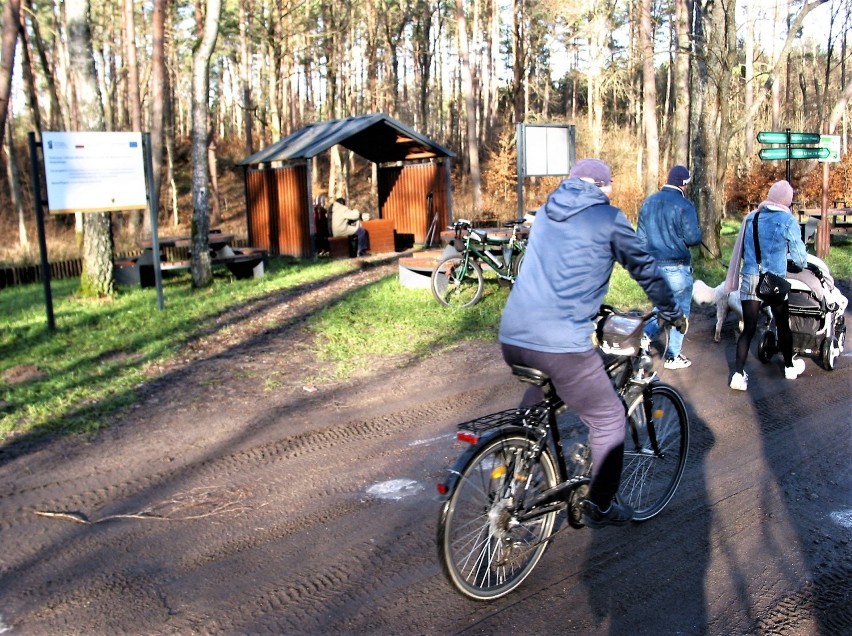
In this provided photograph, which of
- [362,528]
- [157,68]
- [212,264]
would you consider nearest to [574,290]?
[362,528]

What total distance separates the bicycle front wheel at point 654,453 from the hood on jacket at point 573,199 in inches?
50.0

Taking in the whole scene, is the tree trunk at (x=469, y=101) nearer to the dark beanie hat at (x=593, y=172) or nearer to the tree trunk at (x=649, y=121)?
the tree trunk at (x=649, y=121)

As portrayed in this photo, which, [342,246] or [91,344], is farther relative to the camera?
[342,246]

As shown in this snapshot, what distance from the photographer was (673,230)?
26.2 feet

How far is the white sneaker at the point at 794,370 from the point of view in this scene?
812 centimetres

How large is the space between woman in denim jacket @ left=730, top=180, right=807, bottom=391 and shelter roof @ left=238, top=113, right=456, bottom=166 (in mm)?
11660

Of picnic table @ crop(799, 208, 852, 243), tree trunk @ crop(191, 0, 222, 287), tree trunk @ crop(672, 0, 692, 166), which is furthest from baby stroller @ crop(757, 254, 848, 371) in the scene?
tree trunk @ crop(672, 0, 692, 166)

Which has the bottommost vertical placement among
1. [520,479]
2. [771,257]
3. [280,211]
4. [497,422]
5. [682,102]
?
[520,479]

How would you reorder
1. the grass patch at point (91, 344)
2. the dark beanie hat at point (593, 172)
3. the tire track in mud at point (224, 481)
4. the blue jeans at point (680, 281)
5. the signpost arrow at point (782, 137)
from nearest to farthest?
the dark beanie hat at point (593, 172) → the tire track in mud at point (224, 481) → the grass patch at point (91, 344) → the blue jeans at point (680, 281) → the signpost arrow at point (782, 137)

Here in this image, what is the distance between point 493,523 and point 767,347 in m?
5.82

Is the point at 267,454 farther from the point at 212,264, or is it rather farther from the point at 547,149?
the point at 547,149

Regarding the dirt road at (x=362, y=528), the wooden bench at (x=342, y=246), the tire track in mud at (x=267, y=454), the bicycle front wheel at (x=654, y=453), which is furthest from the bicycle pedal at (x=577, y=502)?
the wooden bench at (x=342, y=246)

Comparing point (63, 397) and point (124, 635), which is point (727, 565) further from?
point (63, 397)

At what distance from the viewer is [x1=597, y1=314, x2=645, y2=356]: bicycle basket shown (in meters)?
4.27
